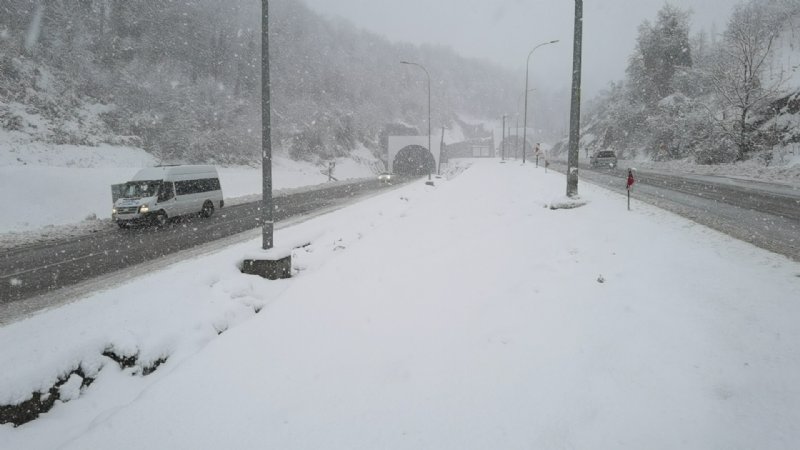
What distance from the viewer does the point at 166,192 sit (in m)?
16.3

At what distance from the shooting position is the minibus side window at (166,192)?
1598cm

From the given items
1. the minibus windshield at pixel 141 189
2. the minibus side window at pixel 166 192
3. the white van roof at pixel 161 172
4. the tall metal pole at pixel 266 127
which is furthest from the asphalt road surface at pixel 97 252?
the tall metal pole at pixel 266 127

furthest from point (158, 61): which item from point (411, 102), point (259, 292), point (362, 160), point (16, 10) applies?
point (411, 102)

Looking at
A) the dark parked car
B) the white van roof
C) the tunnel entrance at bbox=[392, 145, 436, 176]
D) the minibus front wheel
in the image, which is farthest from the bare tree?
the tunnel entrance at bbox=[392, 145, 436, 176]

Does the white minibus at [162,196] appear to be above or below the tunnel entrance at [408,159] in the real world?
below

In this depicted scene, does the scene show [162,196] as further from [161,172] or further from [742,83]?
[742,83]

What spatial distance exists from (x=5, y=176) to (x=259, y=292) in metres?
17.0

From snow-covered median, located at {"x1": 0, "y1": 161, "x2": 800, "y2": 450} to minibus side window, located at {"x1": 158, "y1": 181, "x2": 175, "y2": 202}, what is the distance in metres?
9.23

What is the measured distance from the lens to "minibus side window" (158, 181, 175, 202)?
1598 cm

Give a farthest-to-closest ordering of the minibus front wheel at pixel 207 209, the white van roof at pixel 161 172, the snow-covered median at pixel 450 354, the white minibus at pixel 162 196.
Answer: the minibus front wheel at pixel 207 209 < the white van roof at pixel 161 172 < the white minibus at pixel 162 196 < the snow-covered median at pixel 450 354

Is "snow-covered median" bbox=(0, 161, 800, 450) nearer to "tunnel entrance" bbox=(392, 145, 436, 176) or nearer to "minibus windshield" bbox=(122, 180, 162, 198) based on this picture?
"minibus windshield" bbox=(122, 180, 162, 198)

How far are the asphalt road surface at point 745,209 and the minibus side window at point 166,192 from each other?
17995 mm

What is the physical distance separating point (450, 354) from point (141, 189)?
1628 centimetres

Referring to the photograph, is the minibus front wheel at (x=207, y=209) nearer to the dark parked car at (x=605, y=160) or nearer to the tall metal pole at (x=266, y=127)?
the tall metal pole at (x=266, y=127)
